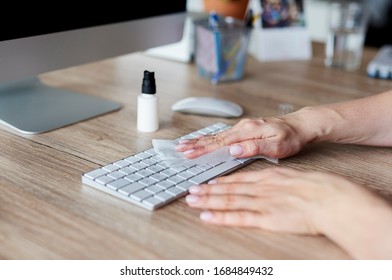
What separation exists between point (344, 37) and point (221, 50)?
1.44 ft

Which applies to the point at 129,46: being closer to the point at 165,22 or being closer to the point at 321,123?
the point at 165,22

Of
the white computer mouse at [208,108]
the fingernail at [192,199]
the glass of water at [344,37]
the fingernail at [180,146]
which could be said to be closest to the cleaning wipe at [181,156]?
the fingernail at [180,146]

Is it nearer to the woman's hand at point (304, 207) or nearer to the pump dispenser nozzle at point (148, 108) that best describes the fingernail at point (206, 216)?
the woman's hand at point (304, 207)

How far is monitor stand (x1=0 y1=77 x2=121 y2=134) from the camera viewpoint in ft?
3.51

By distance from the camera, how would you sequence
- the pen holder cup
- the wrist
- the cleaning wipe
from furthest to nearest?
the pen holder cup < the wrist < the cleaning wipe

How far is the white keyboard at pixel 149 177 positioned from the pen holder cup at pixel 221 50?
54 centimetres

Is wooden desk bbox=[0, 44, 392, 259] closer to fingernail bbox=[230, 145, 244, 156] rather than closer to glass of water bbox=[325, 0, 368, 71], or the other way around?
→ fingernail bbox=[230, 145, 244, 156]

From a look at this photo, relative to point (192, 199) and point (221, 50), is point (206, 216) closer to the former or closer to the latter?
point (192, 199)

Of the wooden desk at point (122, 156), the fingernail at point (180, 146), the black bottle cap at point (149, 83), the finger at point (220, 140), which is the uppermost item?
the black bottle cap at point (149, 83)

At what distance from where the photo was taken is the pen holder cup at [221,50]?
4.71 ft

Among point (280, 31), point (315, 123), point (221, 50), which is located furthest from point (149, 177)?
point (280, 31)

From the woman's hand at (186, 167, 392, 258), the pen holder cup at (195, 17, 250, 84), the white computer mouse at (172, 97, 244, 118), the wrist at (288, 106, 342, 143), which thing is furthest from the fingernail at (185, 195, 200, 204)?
the pen holder cup at (195, 17, 250, 84)

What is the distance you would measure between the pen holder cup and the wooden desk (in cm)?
4
